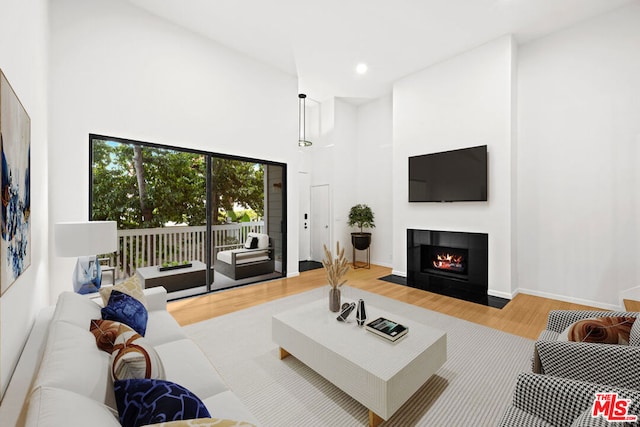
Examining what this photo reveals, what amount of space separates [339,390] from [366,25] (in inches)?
162

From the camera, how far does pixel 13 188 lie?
4.13 feet

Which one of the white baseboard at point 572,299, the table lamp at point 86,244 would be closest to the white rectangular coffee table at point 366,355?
the table lamp at point 86,244

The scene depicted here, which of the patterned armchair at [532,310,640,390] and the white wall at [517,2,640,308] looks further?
the white wall at [517,2,640,308]

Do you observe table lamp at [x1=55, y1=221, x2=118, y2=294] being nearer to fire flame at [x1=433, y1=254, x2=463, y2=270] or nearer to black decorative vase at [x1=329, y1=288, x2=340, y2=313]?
black decorative vase at [x1=329, y1=288, x2=340, y2=313]

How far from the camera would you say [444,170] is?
14.2 feet

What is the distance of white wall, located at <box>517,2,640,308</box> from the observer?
3.25 metres

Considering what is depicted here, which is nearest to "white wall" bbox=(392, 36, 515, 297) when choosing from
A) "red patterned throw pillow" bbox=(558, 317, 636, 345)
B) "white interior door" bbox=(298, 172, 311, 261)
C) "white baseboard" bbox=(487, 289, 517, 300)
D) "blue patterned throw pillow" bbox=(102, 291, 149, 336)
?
"white baseboard" bbox=(487, 289, 517, 300)

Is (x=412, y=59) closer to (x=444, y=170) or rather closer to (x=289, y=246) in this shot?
(x=444, y=170)

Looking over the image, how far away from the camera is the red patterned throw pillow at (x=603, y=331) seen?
151cm

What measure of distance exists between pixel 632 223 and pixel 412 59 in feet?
11.8

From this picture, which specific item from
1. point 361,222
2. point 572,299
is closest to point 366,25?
point 361,222

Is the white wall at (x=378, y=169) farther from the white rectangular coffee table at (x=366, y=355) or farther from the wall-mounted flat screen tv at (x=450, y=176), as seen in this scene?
the white rectangular coffee table at (x=366, y=355)

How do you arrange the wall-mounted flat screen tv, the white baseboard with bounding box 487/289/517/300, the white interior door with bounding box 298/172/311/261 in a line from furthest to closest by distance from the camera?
the white interior door with bounding box 298/172/311/261, the wall-mounted flat screen tv, the white baseboard with bounding box 487/289/517/300

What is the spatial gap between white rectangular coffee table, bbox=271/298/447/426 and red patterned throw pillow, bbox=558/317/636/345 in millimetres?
740
